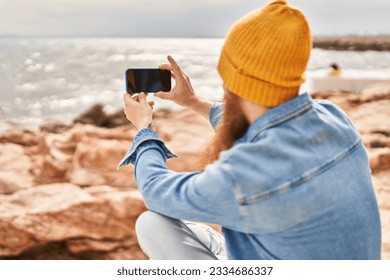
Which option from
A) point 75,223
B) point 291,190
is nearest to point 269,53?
point 291,190

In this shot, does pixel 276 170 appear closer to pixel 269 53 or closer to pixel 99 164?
pixel 269 53

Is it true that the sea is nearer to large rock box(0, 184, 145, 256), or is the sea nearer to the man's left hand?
large rock box(0, 184, 145, 256)

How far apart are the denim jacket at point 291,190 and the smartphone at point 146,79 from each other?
0.34 m

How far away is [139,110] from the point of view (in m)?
1.04

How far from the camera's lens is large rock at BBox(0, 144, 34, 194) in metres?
2.45

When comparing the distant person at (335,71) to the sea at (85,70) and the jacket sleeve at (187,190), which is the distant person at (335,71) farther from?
the jacket sleeve at (187,190)

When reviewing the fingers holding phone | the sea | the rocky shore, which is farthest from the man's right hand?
the sea

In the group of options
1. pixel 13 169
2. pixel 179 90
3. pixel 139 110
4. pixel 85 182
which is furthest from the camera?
pixel 13 169

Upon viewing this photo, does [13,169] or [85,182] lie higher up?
[85,182]

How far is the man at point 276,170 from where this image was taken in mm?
731

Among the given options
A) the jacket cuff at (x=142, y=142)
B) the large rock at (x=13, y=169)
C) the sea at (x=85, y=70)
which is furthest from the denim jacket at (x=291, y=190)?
the sea at (x=85, y=70)

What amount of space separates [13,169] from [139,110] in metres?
1.83

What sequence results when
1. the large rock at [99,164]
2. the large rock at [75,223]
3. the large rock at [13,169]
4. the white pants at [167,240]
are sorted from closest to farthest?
the white pants at [167,240] → the large rock at [75,223] → the large rock at [99,164] → the large rock at [13,169]
